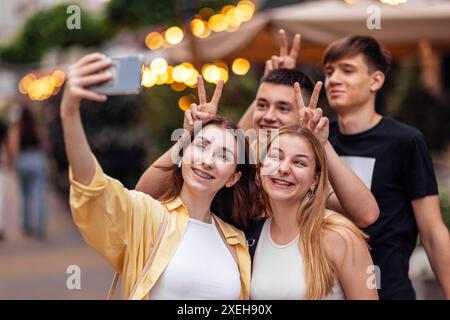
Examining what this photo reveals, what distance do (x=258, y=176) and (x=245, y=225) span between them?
0.65 ft

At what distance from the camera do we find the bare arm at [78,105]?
2.19 m

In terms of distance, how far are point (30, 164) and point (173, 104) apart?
214 centimetres

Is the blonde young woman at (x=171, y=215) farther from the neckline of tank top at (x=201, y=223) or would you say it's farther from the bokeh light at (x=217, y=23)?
the bokeh light at (x=217, y=23)

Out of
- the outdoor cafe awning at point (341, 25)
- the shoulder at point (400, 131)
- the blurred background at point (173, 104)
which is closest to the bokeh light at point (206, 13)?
the blurred background at point (173, 104)

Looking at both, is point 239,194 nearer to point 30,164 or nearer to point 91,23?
point 30,164

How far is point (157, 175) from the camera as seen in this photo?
2.98 m

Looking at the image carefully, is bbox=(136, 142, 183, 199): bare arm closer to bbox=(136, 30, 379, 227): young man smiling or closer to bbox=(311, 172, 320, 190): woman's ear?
bbox=(136, 30, 379, 227): young man smiling

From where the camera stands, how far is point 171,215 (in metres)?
2.68

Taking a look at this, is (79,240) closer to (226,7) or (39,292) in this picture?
(39,292)

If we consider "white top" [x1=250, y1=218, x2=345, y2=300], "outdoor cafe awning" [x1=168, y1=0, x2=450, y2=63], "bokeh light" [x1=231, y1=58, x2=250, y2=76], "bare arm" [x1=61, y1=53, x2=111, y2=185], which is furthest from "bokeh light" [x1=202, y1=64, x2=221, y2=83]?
"bare arm" [x1=61, y1=53, x2=111, y2=185]

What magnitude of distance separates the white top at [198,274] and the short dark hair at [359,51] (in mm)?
1287

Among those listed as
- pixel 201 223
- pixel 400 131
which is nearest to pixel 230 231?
pixel 201 223

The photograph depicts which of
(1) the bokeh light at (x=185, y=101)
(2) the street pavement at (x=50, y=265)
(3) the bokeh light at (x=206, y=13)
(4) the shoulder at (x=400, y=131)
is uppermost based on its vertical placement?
(3) the bokeh light at (x=206, y=13)
